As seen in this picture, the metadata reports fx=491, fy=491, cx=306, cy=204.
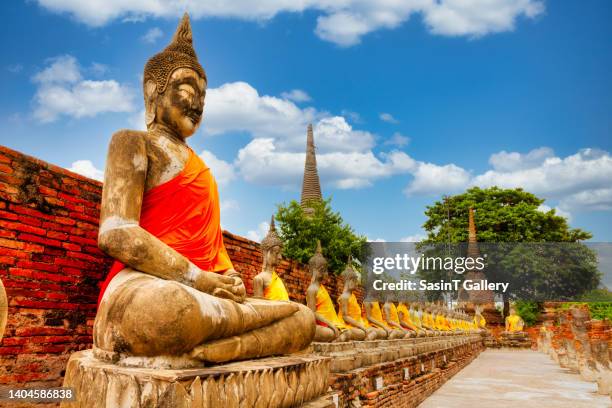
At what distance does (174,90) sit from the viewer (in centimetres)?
319

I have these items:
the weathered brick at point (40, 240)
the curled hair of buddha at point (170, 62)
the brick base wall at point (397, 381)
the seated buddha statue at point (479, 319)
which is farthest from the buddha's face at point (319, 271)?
the seated buddha statue at point (479, 319)

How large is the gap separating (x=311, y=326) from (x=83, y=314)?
7.31 feet

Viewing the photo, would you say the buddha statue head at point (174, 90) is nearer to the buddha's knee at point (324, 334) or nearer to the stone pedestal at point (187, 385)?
the stone pedestal at point (187, 385)

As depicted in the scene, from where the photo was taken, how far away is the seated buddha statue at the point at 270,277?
5691 mm

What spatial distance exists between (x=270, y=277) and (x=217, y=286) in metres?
3.10

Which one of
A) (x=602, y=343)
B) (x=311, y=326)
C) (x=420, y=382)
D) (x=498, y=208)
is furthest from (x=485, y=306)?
(x=311, y=326)

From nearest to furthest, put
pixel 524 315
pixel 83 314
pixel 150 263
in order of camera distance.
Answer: pixel 150 263 < pixel 83 314 < pixel 524 315

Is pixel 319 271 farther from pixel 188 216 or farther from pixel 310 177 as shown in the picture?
pixel 310 177

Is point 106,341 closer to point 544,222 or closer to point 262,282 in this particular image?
point 262,282

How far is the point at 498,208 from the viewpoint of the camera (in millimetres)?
31734

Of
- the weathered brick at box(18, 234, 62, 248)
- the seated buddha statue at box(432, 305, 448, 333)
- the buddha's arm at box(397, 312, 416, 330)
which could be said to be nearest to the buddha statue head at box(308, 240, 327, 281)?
the weathered brick at box(18, 234, 62, 248)

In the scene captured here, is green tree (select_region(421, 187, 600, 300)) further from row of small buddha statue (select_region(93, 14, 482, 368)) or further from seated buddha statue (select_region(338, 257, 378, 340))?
row of small buddha statue (select_region(93, 14, 482, 368))

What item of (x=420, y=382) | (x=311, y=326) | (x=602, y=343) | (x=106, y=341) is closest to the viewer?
(x=106, y=341)

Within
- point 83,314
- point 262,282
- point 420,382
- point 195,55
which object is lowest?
point 420,382
